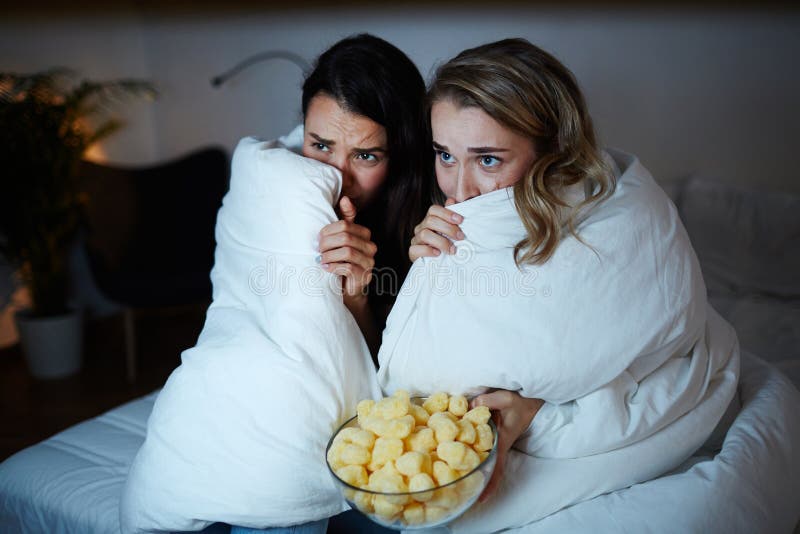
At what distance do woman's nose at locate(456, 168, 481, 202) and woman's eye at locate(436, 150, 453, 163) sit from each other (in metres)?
0.04

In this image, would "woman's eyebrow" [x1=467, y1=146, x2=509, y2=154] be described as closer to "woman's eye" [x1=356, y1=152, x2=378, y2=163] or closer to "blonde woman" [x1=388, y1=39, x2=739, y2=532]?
"blonde woman" [x1=388, y1=39, x2=739, y2=532]

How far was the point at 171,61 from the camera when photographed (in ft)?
11.9

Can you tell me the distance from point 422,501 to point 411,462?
2.0 inches

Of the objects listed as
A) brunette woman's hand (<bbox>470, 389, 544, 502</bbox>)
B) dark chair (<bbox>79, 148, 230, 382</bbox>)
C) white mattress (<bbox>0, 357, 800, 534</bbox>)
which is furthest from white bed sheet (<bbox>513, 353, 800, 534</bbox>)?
dark chair (<bbox>79, 148, 230, 382</bbox>)

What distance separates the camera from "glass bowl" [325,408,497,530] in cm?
85

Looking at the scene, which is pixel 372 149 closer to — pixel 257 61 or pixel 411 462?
pixel 411 462

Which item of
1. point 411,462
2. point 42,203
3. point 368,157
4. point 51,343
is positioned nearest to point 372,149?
point 368,157

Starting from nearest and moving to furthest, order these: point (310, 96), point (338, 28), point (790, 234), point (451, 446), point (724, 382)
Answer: point (451, 446), point (724, 382), point (310, 96), point (790, 234), point (338, 28)

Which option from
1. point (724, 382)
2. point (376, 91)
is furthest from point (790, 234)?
point (376, 91)

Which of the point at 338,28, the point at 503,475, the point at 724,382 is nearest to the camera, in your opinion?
the point at 503,475

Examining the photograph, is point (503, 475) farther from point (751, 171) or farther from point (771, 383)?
point (751, 171)

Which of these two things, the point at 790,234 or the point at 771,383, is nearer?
the point at 771,383

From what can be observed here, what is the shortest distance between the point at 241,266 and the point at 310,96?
43 centimetres

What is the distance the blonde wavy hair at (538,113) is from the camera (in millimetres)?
1146
